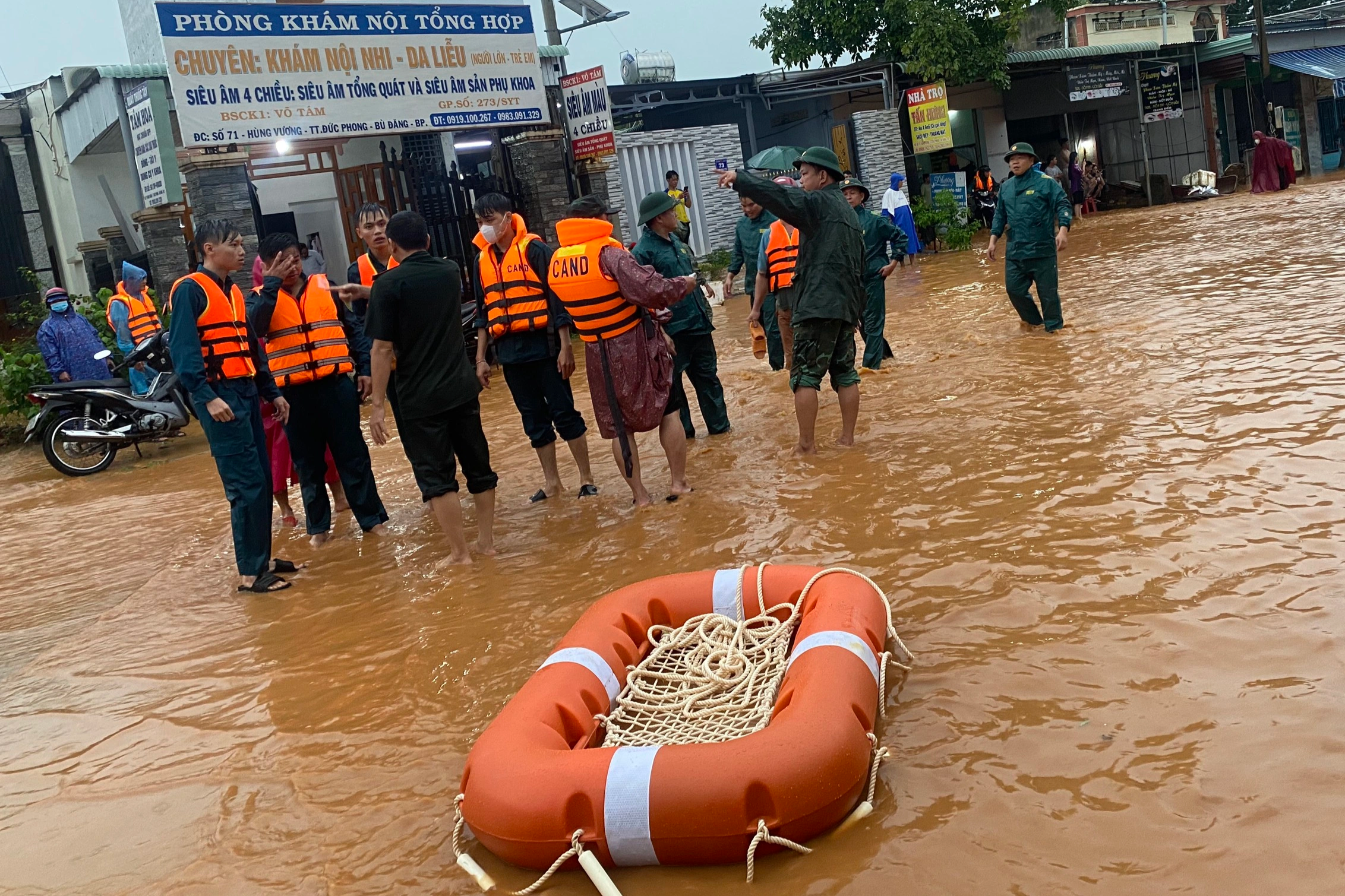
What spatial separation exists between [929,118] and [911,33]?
6.35 ft

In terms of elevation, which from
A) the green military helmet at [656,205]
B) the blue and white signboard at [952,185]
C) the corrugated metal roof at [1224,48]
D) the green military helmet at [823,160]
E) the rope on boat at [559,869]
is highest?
the corrugated metal roof at [1224,48]

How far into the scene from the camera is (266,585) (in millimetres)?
5543

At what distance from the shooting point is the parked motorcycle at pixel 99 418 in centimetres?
962

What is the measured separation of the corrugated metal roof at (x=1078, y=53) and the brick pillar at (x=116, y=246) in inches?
684

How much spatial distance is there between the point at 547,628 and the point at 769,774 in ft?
6.35

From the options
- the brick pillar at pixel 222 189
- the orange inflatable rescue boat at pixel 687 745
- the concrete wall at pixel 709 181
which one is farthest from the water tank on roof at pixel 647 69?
the orange inflatable rescue boat at pixel 687 745

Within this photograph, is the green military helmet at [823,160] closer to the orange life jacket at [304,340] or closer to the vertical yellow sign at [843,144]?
the orange life jacket at [304,340]

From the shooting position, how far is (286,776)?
3.47 m

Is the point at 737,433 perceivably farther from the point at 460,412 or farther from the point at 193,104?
the point at 193,104

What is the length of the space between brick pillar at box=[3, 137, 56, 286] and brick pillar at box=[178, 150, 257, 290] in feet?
19.0

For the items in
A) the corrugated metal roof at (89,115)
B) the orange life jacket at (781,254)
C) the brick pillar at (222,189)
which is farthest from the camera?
the corrugated metal roof at (89,115)

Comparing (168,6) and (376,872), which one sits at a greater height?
(168,6)

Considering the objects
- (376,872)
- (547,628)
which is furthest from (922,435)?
(376,872)

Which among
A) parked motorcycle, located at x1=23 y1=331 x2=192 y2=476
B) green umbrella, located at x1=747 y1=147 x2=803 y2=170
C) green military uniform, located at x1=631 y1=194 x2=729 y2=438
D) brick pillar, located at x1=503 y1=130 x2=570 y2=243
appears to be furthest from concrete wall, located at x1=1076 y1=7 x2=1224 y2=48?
parked motorcycle, located at x1=23 y1=331 x2=192 y2=476
